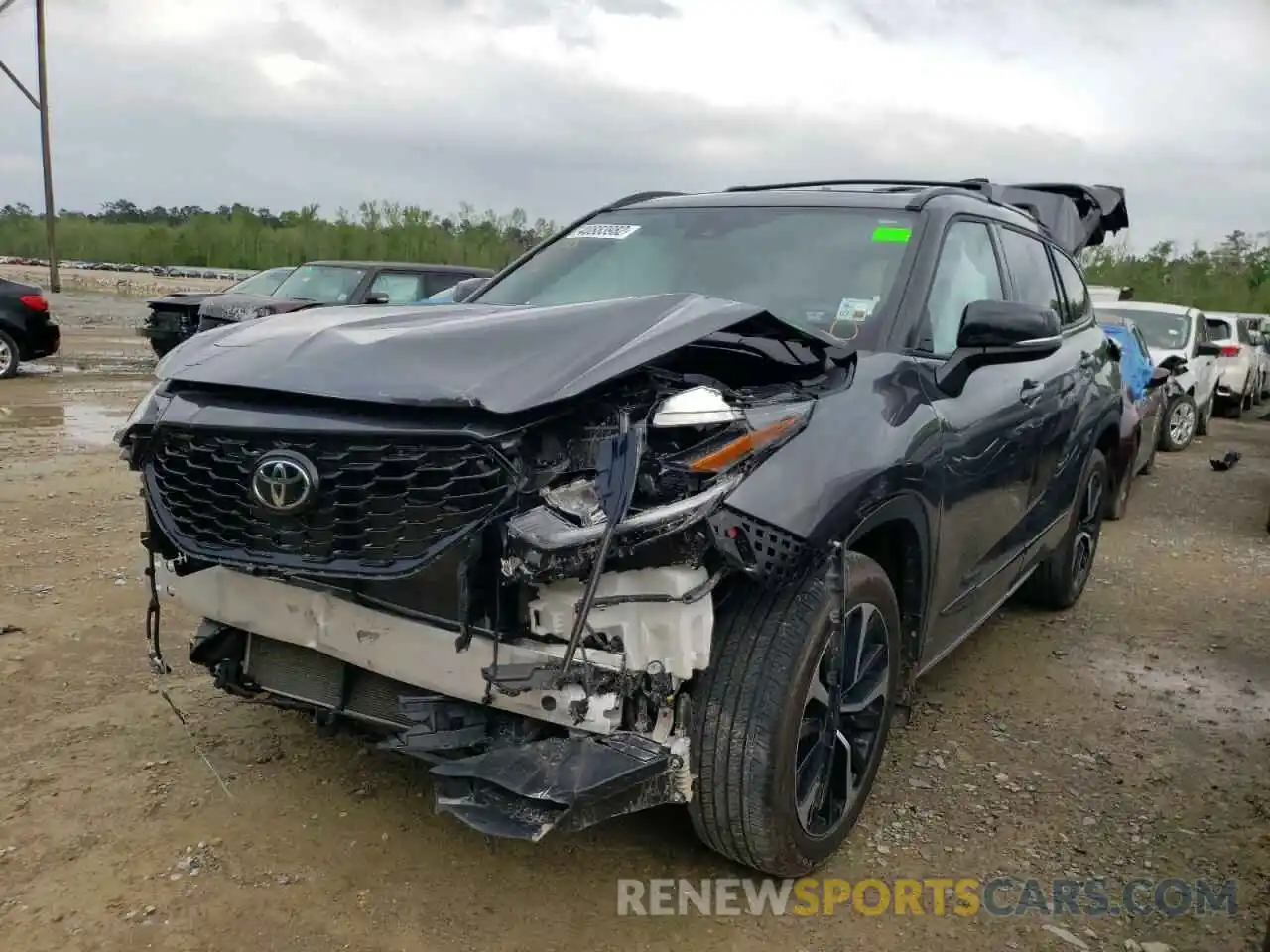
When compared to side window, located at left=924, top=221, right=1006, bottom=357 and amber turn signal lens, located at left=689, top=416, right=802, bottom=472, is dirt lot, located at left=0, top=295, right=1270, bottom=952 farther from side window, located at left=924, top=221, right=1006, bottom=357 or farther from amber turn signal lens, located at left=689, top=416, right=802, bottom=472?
side window, located at left=924, top=221, right=1006, bottom=357

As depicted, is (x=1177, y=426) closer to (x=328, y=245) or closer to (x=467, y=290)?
(x=467, y=290)

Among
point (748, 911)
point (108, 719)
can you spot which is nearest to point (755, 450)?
point (748, 911)

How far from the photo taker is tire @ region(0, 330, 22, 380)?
1248 cm

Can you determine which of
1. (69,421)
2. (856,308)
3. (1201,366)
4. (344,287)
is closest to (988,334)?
(856,308)

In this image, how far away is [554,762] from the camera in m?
2.19

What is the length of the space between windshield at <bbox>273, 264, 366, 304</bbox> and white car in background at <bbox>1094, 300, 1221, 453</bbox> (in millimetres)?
8637

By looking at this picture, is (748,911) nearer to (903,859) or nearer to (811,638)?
(903,859)

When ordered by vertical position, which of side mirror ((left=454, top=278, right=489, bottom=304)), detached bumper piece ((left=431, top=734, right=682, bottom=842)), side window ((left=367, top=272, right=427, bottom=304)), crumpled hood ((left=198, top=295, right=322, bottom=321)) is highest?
side mirror ((left=454, top=278, right=489, bottom=304))

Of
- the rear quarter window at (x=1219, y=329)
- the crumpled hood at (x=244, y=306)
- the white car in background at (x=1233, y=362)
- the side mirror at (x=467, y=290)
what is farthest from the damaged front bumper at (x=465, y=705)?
the rear quarter window at (x=1219, y=329)

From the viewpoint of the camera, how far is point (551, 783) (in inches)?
84.1

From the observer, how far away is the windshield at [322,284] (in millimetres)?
12336

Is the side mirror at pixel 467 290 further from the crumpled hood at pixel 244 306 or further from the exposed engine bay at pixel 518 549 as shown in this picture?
the crumpled hood at pixel 244 306

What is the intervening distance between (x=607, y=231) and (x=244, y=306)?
884cm

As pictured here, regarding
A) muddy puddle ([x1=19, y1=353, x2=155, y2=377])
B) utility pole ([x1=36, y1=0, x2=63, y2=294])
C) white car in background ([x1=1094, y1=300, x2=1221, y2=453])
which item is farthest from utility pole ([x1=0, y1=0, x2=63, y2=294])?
white car in background ([x1=1094, y1=300, x2=1221, y2=453])
